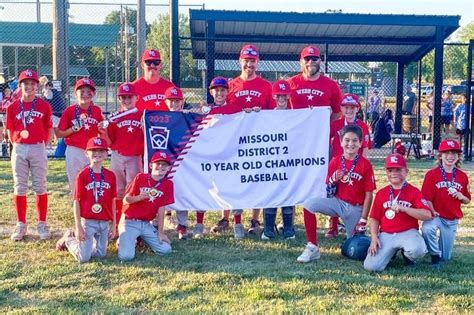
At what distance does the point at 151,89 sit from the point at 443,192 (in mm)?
3272

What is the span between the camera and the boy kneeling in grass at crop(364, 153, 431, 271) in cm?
535

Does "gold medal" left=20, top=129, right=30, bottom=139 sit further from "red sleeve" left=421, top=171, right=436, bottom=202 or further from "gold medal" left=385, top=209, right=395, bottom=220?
"red sleeve" left=421, top=171, right=436, bottom=202

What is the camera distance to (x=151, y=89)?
6754 millimetres

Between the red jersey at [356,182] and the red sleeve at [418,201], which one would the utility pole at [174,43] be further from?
Answer: the red sleeve at [418,201]

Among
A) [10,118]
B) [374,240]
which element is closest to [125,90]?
[10,118]

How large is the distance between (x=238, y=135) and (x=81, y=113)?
1.71 meters

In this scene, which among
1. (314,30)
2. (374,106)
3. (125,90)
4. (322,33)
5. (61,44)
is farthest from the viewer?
(374,106)

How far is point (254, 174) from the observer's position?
22.1ft

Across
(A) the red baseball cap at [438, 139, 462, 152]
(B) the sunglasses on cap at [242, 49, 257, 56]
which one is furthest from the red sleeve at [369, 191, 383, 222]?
(B) the sunglasses on cap at [242, 49, 257, 56]

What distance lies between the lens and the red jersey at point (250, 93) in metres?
6.74

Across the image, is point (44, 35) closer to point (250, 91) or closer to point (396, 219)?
point (250, 91)

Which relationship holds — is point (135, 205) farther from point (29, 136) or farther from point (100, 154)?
point (29, 136)

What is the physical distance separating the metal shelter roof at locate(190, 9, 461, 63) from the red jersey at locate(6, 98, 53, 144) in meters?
5.69

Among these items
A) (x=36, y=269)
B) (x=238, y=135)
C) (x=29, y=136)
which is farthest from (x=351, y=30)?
(x=36, y=269)
